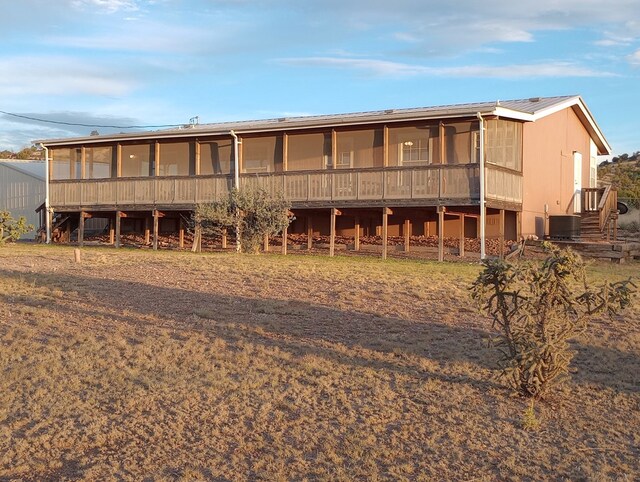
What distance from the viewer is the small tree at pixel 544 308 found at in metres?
6.66

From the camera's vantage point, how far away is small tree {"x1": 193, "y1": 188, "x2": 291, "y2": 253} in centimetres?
2000

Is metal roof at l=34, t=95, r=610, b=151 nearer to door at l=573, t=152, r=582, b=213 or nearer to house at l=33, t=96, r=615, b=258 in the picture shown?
house at l=33, t=96, r=615, b=258

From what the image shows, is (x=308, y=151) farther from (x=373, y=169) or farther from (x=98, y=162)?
(x=98, y=162)

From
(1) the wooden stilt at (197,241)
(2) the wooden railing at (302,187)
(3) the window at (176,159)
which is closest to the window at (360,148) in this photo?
(2) the wooden railing at (302,187)

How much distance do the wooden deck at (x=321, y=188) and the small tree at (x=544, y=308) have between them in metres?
12.3

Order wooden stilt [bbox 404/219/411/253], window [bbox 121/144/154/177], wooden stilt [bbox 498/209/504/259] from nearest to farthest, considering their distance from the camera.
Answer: wooden stilt [bbox 498/209/504/259], wooden stilt [bbox 404/219/411/253], window [bbox 121/144/154/177]

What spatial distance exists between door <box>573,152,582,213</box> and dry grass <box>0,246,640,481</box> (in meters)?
14.3

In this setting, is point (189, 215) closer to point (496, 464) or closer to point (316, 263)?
point (316, 263)

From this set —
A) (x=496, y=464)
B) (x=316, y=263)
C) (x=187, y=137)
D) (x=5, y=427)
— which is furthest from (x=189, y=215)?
(x=496, y=464)

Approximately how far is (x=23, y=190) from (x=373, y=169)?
60.3 feet

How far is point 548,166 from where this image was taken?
22.8 meters

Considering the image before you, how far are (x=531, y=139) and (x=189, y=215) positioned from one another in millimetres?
10456

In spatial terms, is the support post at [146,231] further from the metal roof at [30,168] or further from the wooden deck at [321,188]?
the metal roof at [30,168]

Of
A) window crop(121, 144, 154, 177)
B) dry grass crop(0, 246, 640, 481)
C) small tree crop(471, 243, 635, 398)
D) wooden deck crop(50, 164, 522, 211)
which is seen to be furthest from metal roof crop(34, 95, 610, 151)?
small tree crop(471, 243, 635, 398)
